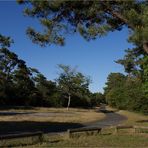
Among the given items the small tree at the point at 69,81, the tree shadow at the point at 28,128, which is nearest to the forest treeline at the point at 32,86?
the small tree at the point at 69,81

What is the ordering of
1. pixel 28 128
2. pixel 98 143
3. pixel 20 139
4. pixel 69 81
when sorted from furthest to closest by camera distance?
1. pixel 69 81
2. pixel 28 128
3. pixel 20 139
4. pixel 98 143

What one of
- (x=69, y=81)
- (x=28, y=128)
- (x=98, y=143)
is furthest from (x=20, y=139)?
(x=69, y=81)

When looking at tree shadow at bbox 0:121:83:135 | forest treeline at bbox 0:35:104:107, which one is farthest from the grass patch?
forest treeline at bbox 0:35:104:107

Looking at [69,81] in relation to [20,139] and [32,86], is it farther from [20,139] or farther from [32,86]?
[20,139]

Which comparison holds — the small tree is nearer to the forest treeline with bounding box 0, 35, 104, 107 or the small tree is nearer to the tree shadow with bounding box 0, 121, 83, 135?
the forest treeline with bounding box 0, 35, 104, 107

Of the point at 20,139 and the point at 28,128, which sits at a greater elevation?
the point at 28,128

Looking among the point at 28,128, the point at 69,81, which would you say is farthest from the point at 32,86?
the point at 28,128

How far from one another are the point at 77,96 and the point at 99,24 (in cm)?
8973

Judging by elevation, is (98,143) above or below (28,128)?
below

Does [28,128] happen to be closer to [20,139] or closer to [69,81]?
[20,139]

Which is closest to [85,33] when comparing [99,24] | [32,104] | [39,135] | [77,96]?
[99,24]

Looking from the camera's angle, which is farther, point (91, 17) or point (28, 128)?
point (28, 128)

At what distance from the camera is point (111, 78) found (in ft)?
529

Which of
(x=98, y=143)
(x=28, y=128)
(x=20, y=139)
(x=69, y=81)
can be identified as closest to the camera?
(x=98, y=143)
